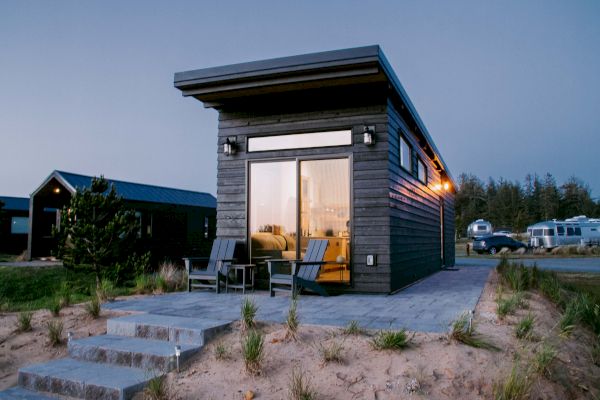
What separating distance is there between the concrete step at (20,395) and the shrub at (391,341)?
2.42 metres

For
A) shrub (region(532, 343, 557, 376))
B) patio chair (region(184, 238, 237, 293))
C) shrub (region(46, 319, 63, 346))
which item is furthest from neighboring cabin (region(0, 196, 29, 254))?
shrub (region(532, 343, 557, 376))

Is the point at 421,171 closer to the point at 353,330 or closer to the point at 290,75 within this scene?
the point at 290,75

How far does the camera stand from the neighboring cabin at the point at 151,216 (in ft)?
49.2

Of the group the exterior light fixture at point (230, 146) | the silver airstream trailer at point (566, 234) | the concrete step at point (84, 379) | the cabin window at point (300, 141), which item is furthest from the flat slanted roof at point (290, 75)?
the silver airstream trailer at point (566, 234)

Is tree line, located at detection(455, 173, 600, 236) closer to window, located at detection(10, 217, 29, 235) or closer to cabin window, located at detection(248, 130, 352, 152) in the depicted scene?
window, located at detection(10, 217, 29, 235)

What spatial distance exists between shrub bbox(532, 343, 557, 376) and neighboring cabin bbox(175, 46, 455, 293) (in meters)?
3.44

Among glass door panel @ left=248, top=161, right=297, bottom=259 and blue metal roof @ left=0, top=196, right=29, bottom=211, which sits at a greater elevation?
blue metal roof @ left=0, top=196, right=29, bottom=211

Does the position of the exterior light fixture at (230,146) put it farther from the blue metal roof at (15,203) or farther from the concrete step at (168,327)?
the blue metal roof at (15,203)

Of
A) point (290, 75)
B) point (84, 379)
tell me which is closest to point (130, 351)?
point (84, 379)

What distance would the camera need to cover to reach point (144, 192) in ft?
52.0

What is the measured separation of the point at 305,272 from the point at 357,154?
1889 millimetres

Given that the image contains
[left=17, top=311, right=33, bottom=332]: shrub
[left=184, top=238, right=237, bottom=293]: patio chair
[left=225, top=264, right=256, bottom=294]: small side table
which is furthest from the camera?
[left=184, top=238, right=237, bottom=293]: patio chair

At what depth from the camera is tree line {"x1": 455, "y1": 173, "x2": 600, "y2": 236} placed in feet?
168

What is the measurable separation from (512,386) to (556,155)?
4025 inches
